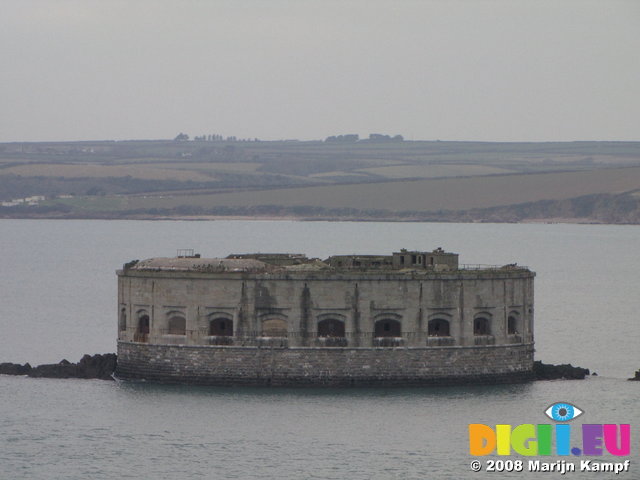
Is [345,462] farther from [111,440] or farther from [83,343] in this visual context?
[83,343]

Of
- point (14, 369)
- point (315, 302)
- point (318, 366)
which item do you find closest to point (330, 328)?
point (315, 302)

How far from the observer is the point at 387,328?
214 feet

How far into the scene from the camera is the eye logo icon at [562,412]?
60253mm

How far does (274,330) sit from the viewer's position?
213ft

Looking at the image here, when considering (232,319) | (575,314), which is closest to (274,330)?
(232,319)

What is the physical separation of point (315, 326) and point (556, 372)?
992cm

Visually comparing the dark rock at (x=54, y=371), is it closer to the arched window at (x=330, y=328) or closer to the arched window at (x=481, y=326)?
the arched window at (x=330, y=328)

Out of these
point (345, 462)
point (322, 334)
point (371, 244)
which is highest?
point (371, 244)

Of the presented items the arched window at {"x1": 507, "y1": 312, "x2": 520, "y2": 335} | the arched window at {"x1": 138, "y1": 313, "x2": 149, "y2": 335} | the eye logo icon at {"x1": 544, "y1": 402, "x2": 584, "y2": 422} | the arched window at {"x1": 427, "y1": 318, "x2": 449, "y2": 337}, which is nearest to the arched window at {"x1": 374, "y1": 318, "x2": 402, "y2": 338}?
the arched window at {"x1": 427, "y1": 318, "x2": 449, "y2": 337}

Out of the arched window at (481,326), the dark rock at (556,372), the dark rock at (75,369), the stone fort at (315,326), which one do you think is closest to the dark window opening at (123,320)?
the stone fort at (315,326)

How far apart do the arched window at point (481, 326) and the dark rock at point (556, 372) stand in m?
2.91

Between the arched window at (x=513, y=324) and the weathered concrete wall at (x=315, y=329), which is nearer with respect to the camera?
the weathered concrete wall at (x=315, y=329)

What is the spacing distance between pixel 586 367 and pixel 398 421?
55.2ft

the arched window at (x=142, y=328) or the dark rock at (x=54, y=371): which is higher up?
the arched window at (x=142, y=328)
